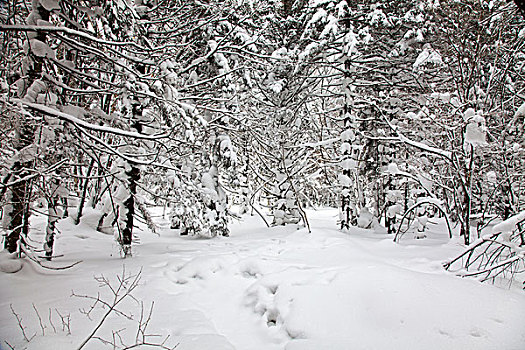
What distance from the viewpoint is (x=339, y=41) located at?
9.77m

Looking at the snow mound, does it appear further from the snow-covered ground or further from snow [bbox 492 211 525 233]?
snow [bbox 492 211 525 233]

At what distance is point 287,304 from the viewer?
11.7ft

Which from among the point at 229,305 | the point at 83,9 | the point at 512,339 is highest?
the point at 83,9

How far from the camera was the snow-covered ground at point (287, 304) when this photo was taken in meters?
2.71

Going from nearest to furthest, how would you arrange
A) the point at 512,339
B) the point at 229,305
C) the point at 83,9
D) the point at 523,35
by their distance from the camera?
the point at 512,339 < the point at 523,35 < the point at 229,305 < the point at 83,9

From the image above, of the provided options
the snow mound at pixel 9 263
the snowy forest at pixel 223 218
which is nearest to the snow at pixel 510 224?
the snowy forest at pixel 223 218

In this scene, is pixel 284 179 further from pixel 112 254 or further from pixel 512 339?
pixel 512 339

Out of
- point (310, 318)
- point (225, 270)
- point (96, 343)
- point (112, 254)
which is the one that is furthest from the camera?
point (112, 254)

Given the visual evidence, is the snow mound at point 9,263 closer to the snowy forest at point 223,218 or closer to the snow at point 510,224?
the snowy forest at point 223,218

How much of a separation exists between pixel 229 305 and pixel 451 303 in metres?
2.74

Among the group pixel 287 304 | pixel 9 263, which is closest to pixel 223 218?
pixel 9 263

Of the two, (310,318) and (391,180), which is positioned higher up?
(391,180)

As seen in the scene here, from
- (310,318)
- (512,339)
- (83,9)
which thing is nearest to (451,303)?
(512,339)

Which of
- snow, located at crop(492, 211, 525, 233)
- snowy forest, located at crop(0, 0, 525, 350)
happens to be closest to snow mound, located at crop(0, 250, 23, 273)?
snowy forest, located at crop(0, 0, 525, 350)
